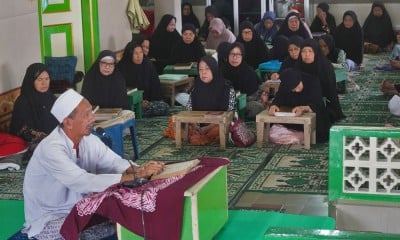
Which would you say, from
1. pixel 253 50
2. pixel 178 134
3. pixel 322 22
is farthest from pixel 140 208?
pixel 322 22

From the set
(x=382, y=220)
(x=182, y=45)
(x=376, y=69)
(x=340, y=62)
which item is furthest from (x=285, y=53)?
(x=382, y=220)

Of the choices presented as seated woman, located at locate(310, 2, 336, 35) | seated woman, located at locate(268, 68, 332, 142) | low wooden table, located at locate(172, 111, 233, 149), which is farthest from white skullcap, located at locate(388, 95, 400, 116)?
seated woman, located at locate(310, 2, 336, 35)

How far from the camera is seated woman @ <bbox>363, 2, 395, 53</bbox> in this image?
12219 mm

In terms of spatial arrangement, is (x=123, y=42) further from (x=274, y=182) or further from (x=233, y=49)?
(x=274, y=182)

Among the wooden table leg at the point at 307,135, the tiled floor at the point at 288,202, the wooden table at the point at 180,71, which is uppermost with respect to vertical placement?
the wooden table at the point at 180,71

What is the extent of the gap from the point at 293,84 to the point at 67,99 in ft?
10.6

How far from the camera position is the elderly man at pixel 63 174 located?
3.62 metres

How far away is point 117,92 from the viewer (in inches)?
272

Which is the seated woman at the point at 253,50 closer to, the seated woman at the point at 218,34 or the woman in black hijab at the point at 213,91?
the seated woman at the point at 218,34

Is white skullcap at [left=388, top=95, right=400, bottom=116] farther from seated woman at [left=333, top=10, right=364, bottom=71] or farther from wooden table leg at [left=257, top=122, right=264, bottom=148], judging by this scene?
seated woman at [left=333, top=10, right=364, bottom=71]

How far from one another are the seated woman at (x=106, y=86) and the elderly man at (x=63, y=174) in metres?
3.08

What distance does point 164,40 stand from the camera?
985 cm

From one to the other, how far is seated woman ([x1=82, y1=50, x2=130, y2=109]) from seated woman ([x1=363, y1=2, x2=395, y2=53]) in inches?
244

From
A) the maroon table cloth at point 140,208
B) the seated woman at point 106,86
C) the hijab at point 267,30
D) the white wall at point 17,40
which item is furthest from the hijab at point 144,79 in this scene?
the maroon table cloth at point 140,208
